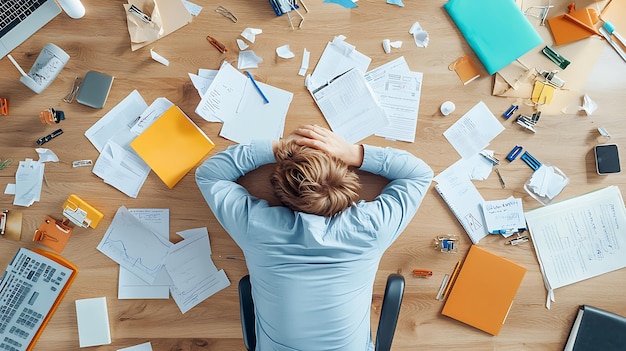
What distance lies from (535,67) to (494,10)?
234mm

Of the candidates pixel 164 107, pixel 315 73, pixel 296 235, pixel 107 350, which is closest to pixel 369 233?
pixel 296 235

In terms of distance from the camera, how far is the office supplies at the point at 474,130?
1372 mm

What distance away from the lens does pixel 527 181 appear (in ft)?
4.57

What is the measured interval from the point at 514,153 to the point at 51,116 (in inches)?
60.3

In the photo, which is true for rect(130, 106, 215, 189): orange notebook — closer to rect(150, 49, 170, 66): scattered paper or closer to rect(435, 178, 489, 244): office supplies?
rect(150, 49, 170, 66): scattered paper

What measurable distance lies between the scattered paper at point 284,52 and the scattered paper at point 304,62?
4 centimetres

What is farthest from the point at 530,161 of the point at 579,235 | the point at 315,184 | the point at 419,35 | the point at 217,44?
the point at 217,44

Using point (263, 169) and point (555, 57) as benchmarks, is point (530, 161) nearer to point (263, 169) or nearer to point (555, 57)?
point (555, 57)

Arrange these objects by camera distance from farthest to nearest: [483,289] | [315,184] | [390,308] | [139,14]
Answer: [483,289]
[139,14]
[390,308]
[315,184]

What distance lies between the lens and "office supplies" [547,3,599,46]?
1.33m

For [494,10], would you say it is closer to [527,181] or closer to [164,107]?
[527,181]

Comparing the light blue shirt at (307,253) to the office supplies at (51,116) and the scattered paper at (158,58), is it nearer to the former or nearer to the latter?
the scattered paper at (158,58)

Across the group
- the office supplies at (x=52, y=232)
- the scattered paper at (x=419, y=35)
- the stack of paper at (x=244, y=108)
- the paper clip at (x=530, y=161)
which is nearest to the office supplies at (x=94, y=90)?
the stack of paper at (x=244, y=108)

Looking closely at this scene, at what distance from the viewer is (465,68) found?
1359 mm
